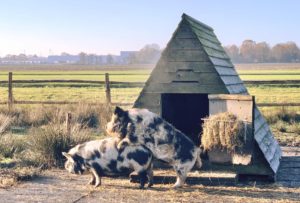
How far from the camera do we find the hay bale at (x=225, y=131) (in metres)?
7.77

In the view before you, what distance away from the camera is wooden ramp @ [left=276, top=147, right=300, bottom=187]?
830cm

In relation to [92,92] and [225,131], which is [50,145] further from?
[92,92]

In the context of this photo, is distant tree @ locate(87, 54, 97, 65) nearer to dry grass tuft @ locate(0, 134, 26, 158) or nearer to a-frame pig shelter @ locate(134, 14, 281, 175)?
dry grass tuft @ locate(0, 134, 26, 158)

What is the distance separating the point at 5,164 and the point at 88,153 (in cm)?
248

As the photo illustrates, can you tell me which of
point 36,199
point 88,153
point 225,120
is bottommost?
point 36,199

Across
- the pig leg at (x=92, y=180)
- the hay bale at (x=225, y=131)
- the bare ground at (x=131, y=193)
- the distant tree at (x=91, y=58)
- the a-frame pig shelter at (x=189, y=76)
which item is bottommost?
the bare ground at (x=131, y=193)

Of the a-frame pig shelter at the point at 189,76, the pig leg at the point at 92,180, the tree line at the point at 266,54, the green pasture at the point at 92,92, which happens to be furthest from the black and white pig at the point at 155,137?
the tree line at the point at 266,54

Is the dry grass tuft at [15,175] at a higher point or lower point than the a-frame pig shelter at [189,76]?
lower

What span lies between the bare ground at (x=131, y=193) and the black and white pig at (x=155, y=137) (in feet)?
1.49

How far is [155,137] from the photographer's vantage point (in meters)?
7.59

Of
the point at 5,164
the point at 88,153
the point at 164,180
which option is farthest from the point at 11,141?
the point at 164,180

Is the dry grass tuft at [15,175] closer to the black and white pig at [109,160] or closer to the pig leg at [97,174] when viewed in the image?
the black and white pig at [109,160]

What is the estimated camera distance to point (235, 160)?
7.98 m

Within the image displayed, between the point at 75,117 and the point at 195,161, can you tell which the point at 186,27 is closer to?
the point at 195,161
